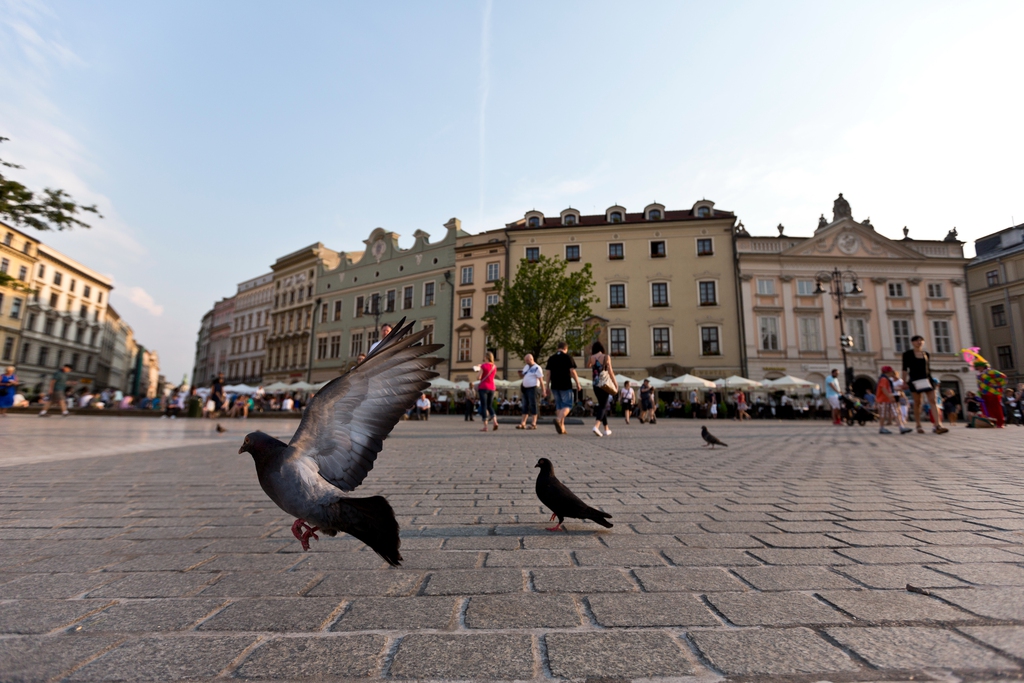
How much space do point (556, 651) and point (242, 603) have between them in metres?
1.18

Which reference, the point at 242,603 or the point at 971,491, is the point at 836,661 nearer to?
the point at 242,603

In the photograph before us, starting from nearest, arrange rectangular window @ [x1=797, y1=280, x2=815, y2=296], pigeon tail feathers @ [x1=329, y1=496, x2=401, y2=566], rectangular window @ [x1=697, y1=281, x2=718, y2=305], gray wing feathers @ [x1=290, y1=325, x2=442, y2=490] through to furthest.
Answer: pigeon tail feathers @ [x1=329, y1=496, x2=401, y2=566] → gray wing feathers @ [x1=290, y1=325, x2=442, y2=490] → rectangular window @ [x1=797, y1=280, x2=815, y2=296] → rectangular window @ [x1=697, y1=281, x2=718, y2=305]

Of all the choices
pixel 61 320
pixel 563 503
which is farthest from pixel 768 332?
pixel 61 320

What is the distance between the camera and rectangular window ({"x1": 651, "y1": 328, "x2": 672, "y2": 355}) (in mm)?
34750

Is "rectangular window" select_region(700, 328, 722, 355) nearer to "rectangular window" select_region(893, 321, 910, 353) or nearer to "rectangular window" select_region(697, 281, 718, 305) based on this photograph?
"rectangular window" select_region(697, 281, 718, 305)

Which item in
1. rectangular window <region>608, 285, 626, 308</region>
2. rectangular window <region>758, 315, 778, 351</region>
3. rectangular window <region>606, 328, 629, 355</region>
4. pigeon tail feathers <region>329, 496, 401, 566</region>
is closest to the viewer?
pigeon tail feathers <region>329, 496, 401, 566</region>

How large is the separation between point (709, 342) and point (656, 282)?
562cm

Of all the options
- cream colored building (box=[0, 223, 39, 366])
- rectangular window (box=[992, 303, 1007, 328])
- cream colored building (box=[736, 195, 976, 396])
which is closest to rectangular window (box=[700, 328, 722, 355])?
cream colored building (box=[736, 195, 976, 396])

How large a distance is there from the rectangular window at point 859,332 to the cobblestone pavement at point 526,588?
34.1 metres

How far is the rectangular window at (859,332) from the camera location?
32.6 metres

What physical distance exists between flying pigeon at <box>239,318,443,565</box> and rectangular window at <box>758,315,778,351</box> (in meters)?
34.7

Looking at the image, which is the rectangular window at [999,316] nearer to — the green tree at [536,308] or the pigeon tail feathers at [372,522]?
the green tree at [536,308]

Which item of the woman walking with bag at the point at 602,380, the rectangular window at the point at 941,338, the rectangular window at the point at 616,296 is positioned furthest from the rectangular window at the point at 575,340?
the rectangular window at the point at 941,338

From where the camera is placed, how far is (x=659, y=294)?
3584cm
